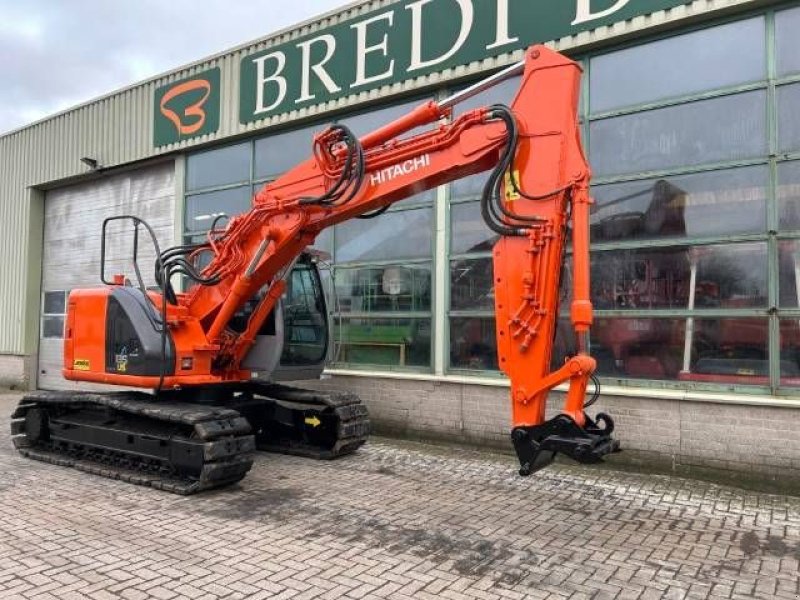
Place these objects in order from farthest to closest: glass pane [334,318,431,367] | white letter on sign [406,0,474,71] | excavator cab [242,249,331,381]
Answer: glass pane [334,318,431,367] → white letter on sign [406,0,474,71] → excavator cab [242,249,331,381]

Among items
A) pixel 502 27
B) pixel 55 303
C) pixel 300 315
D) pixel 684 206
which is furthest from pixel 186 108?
pixel 684 206

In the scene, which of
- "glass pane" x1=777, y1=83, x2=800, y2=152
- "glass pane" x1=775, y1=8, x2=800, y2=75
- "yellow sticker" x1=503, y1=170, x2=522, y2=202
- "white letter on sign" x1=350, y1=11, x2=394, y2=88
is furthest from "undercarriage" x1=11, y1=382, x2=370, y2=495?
"glass pane" x1=775, y1=8, x2=800, y2=75

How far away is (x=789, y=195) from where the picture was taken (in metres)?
6.64

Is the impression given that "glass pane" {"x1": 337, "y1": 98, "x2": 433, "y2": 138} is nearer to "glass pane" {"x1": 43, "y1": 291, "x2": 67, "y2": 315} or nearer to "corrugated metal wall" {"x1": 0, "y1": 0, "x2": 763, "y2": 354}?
"corrugated metal wall" {"x1": 0, "y1": 0, "x2": 763, "y2": 354}

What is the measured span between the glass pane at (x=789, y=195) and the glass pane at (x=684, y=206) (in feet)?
0.47

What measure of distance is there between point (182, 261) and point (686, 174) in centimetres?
553

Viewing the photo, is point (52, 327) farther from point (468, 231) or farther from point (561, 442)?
point (561, 442)

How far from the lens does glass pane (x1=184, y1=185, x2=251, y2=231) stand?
36.5 ft

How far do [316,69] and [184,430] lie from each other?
233 inches

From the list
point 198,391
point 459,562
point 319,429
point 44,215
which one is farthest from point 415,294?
point 44,215

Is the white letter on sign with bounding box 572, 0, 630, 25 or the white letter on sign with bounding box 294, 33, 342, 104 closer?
the white letter on sign with bounding box 572, 0, 630, 25

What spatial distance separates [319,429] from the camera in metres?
7.70

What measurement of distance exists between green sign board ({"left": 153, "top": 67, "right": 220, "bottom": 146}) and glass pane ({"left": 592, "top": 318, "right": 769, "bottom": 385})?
7.53m

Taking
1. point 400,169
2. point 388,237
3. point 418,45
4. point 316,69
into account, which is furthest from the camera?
point 316,69
